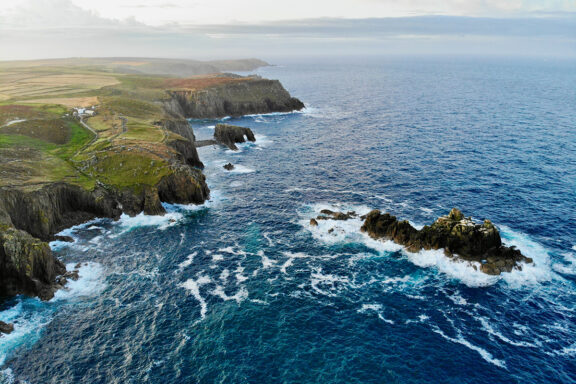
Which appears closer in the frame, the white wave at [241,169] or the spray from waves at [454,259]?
the spray from waves at [454,259]

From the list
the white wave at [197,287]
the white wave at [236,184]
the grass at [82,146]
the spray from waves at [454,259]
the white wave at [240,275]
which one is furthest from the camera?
the white wave at [236,184]

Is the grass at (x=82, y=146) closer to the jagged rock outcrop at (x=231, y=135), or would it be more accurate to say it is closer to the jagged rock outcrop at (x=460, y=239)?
the jagged rock outcrop at (x=231, y=135)

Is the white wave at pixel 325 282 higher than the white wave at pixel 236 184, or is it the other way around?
the white wave at pixel 236 184

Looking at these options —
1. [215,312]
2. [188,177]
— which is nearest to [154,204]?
[188,177]

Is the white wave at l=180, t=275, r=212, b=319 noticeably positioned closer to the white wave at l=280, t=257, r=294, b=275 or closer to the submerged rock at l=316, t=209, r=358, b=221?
the white wave at l=280, t=257, r=294, b=275

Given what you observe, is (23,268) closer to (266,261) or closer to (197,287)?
(197,287)

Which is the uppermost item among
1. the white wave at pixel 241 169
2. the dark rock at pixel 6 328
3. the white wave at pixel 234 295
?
the white wave at pixel 241 169

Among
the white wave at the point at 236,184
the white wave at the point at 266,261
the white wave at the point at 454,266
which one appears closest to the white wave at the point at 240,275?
the white wave at the point at 266,261
